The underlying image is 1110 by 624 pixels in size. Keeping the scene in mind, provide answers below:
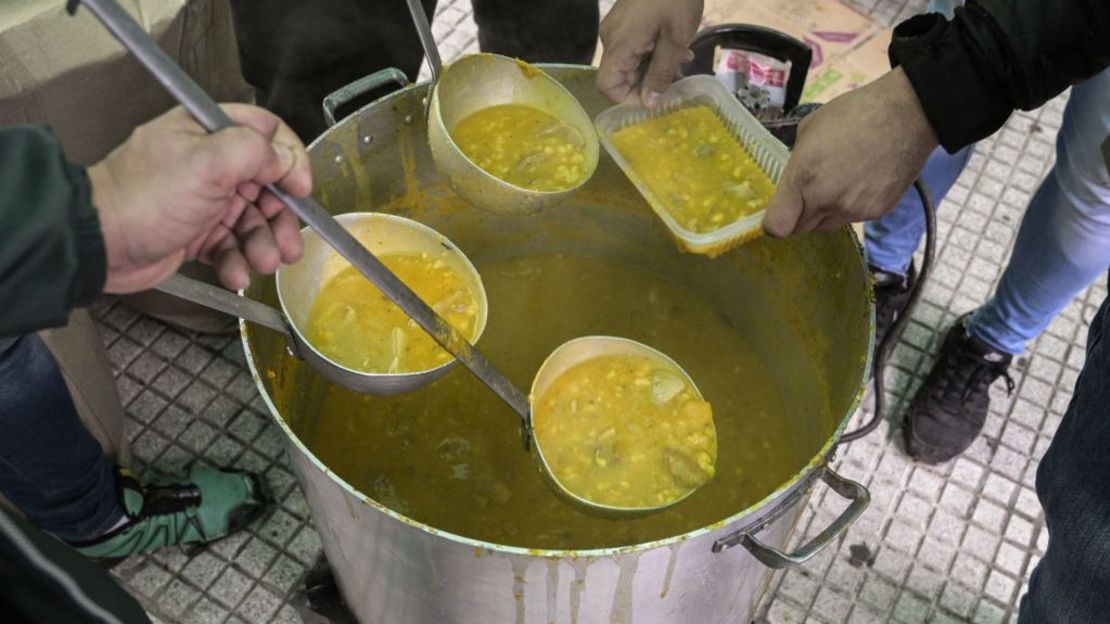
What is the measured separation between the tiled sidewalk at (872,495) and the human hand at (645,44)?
839mm

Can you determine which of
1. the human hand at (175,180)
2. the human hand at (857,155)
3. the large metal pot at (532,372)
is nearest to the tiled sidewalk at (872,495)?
the large metal pot at (532,372)

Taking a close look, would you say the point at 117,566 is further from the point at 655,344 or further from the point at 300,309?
the point at 655,344

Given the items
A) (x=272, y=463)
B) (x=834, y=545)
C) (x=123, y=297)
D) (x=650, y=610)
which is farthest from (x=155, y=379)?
(x=834, y=545)

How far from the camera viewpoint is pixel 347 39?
1.77m

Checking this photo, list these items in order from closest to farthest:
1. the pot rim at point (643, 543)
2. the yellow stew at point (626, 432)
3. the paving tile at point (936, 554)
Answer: the pot rim at point (643, 543) → the yellow stew at point (626, 432) → the paving tile at point (936, 554)

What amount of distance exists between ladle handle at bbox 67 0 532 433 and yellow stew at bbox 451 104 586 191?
1.08 feet

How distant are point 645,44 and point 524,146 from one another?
0.23 m

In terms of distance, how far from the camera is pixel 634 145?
4.58ft

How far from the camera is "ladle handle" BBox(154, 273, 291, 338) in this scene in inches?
36.5

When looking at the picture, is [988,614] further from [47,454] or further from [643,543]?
[47,454]

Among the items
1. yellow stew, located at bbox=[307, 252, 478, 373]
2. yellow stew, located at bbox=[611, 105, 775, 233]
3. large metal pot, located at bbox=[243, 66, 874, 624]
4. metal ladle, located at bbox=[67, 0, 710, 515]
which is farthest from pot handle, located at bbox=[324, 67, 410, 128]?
yellow stew, located at bbox=[611, 105, 775, 233]

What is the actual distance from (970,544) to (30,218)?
158 centimetres

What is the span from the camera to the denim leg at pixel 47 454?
4.08ft

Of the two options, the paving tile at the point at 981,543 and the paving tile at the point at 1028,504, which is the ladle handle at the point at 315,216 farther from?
the paving tile at the point at 1028,504
